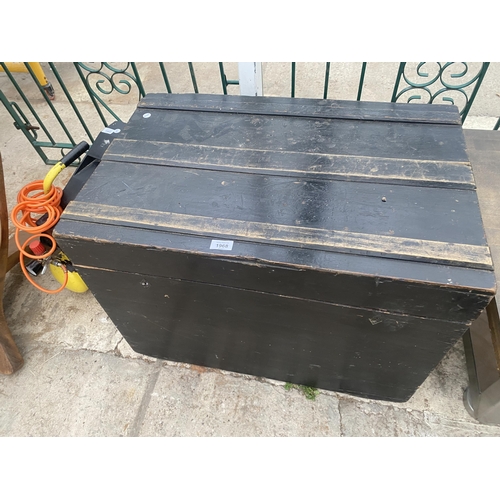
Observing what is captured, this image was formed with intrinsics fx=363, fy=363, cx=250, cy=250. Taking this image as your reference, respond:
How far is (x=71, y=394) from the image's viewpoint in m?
1.53

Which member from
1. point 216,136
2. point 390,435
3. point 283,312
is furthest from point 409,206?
point 390,435

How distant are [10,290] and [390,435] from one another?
6.19 feet

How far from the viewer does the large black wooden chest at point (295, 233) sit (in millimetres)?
878

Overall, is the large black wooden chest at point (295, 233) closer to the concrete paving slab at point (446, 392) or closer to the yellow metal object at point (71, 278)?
the concrete paving slab at point (446, 392)

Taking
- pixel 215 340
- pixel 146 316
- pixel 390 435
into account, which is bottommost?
pixel 390 435

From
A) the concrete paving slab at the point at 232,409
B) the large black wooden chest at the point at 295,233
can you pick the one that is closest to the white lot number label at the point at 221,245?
the large black wooden chest at the point at 295,233

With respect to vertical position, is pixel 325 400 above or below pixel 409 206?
below

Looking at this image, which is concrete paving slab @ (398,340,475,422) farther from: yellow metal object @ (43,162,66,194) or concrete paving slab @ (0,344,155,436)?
yellow metal object @ (43,162,66,194)

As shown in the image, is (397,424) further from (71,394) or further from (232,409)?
(71,394)

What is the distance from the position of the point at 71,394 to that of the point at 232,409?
690mm

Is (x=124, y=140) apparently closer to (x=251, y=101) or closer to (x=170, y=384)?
(x=251, y=101)

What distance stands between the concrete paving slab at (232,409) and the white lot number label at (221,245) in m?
0.81

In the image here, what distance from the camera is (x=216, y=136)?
46.9 inches

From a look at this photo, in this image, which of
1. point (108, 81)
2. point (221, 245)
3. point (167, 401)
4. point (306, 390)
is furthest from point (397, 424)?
point (108, 81)
